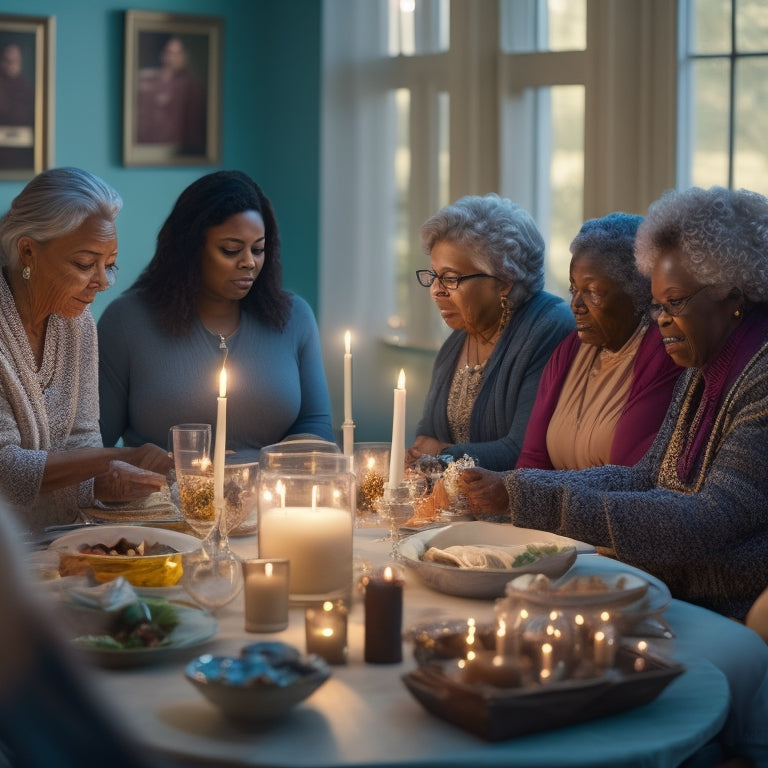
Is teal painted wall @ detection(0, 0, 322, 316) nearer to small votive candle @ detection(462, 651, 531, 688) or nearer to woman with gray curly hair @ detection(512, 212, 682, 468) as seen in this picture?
woman with gray curly hair @ detection(512, 212, 682, 468)

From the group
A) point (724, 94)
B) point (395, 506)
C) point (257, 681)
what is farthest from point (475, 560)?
point (724, 94)

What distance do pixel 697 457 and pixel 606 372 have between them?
0.65 metres

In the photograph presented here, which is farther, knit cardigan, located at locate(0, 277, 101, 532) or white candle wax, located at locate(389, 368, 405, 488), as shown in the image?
knit cardigan, located at locate(0, 277, 101, 532)

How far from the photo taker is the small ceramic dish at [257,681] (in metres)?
1.37

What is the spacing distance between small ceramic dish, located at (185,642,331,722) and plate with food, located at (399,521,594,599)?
50 centimetres

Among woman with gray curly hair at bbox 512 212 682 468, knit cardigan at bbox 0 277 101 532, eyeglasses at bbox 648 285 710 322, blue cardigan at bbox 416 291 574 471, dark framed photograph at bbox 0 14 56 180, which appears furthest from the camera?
dark framed photograph at bbox 0 14 56 180

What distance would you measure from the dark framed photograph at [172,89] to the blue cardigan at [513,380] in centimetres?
227

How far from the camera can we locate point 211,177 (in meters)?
3.62

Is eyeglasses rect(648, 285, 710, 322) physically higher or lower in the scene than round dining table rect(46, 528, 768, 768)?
higher

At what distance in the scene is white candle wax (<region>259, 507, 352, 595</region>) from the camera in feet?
6.15

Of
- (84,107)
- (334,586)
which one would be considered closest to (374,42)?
(84,107)

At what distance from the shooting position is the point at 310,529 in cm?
188

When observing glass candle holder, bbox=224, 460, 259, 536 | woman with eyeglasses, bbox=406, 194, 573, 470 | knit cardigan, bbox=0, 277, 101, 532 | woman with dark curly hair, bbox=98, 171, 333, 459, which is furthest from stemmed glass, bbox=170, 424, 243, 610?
woman with eyeglasses, bbox=406, 194, 573, 470

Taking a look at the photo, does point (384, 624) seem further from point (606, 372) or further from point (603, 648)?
point (606, 372)
